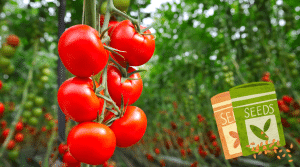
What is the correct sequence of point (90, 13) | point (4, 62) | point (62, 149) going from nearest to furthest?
point (90, 13), point (62, 149), point (4, 62)

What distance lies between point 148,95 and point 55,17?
193 centimetres

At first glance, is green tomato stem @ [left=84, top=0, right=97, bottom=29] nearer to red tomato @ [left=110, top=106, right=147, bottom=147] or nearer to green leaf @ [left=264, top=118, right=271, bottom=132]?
red tomato @ [left=110, top=106, right=147, bottom=147]

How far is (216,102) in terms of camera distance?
0.48 m

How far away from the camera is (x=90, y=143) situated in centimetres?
23

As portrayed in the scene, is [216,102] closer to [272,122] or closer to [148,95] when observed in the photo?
[272,122]

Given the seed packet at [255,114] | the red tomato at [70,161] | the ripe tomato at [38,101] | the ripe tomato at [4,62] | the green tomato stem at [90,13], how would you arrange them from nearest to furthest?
1. the green tomato stem at [90,13]
2. the red tomato at [70,161]
3. the seed packet at [255,114]
4. the ripe tomato at [4,62]
5. the ripe tomato at [38,101]

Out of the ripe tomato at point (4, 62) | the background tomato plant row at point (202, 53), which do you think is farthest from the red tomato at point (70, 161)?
the ripe tomato at point (4, 62)

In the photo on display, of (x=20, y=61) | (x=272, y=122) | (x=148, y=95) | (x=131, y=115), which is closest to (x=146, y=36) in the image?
(x=131, y=115)

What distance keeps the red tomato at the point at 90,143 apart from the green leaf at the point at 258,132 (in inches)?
15.0

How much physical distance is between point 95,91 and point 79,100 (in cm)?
2

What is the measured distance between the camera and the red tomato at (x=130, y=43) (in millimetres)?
266

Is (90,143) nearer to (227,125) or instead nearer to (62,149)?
(62,149)

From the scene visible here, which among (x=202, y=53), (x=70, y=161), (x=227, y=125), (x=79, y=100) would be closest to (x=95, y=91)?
(x=79, y=100)

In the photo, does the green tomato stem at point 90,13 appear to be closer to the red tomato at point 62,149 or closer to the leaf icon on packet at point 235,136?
the red tomato at point 62,149
